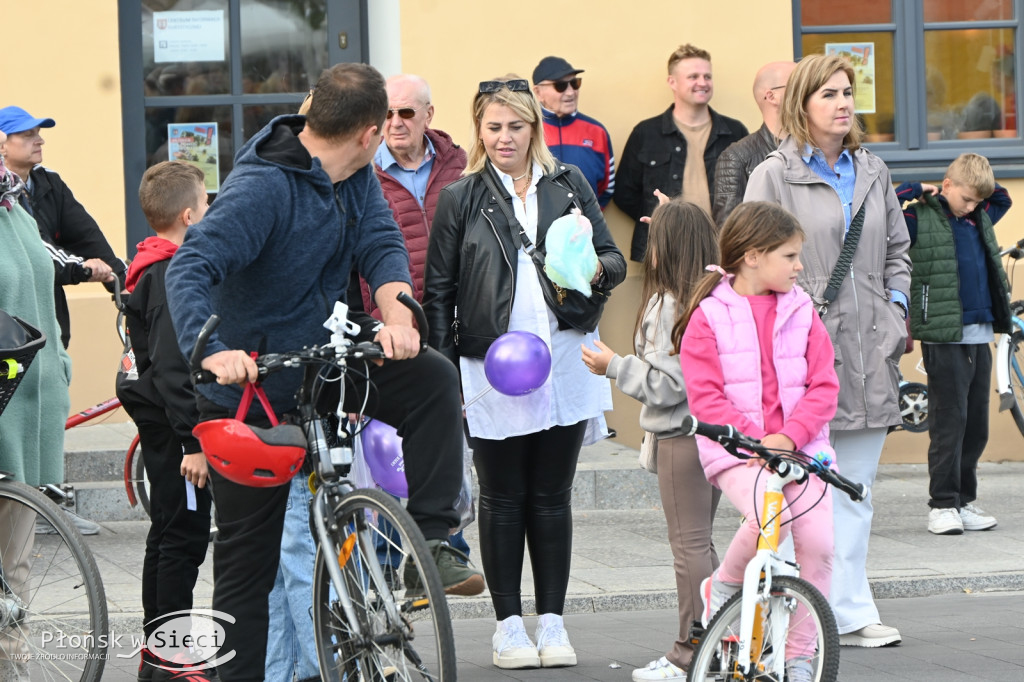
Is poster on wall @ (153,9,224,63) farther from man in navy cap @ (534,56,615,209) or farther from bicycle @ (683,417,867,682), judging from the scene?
bicycle @ (683,417,867,682)

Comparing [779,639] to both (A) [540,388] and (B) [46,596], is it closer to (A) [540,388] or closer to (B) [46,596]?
(A) [540,388]

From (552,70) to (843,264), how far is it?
162 inches

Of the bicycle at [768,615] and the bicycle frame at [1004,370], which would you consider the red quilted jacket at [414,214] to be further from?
the bicycle frame at [1004,370]

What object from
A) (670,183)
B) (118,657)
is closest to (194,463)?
(118,657)

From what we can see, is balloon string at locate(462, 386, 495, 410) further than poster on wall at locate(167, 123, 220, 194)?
No

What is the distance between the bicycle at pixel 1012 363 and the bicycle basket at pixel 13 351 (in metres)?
6.35

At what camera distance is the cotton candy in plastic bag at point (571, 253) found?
571cm

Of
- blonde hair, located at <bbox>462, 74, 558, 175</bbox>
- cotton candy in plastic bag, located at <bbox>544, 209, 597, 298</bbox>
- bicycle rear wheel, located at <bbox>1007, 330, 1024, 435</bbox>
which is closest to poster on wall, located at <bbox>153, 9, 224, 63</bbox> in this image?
blonde hair, located at <bbox>462, 74, 558, 175</bbox>

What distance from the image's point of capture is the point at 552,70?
9.73 metres

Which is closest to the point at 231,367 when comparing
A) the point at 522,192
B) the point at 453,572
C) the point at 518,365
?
the point at 453,572

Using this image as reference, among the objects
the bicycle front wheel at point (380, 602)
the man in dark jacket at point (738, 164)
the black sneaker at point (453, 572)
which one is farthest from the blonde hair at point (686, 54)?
the bicycle front wheel at point (380, 602)

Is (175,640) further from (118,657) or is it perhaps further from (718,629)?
(718,629)

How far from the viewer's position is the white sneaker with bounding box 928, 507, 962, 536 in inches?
332

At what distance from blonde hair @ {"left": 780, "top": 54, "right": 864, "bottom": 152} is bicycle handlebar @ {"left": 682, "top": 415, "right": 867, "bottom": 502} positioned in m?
1.89
